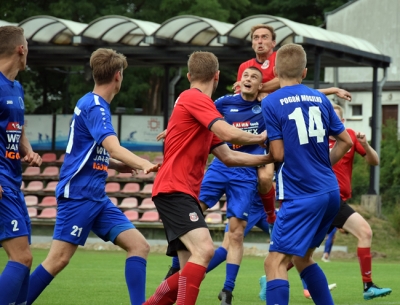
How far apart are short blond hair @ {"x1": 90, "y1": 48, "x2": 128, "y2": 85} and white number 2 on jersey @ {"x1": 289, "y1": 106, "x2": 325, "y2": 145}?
5.70 feet

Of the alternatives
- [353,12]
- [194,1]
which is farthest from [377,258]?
[353,12]

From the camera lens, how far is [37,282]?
7.39 metres

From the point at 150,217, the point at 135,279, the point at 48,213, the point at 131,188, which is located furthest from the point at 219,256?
the point at 131,188

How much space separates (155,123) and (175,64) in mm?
2058

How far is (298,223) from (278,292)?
0.55 m

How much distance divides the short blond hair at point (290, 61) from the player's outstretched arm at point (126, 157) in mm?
1310

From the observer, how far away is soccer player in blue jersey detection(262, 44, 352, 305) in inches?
261

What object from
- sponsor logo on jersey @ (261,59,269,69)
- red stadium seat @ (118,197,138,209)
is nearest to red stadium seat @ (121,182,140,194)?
red stadium seat @ (118,197,138,209)

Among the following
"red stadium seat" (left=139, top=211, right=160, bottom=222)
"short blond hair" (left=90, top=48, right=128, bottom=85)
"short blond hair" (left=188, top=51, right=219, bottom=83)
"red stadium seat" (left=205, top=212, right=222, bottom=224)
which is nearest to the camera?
"short blond hair" (left=188, top=51, right=219, bottom=83)

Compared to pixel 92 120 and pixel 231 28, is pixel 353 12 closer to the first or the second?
pixel 231 28

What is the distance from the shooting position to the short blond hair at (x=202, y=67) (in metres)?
7.24

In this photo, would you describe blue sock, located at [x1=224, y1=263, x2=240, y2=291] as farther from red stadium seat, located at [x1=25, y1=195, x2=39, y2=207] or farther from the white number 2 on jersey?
red stadium seat, located at [x1=25, y1=195, x2=39, y2=207]

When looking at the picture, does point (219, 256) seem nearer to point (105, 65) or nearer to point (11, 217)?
point (105, 65)

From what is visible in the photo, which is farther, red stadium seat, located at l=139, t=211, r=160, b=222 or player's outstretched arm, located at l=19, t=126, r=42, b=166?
red stadium seat, located at l=139, t=211, r=160, b=222
